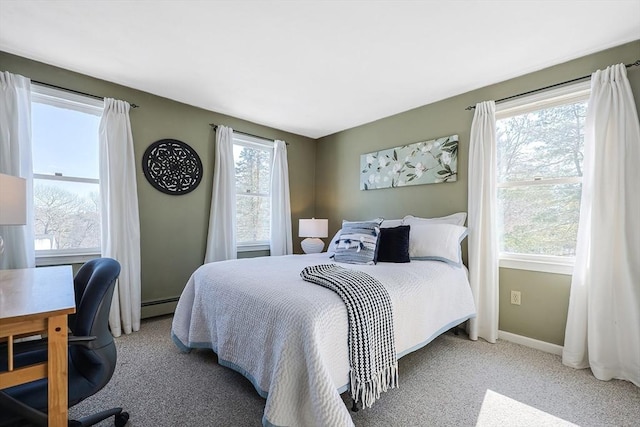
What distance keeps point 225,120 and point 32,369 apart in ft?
10.4

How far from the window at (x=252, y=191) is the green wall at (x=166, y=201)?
0.33 m

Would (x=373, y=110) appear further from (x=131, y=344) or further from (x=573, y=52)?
(x=131, y=344)

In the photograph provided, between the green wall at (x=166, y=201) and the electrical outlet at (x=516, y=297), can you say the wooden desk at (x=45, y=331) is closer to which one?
the green wall at (x=166, y=201)

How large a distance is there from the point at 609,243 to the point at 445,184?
1.37 meters

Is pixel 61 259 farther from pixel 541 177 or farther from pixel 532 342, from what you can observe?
pixel 541 177

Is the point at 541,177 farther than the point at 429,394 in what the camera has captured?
Yes

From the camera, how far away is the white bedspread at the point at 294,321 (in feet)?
4.30

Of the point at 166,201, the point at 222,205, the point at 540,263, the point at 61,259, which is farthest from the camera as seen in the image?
the point at 222,205

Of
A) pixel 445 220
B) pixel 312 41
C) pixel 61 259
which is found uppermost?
pixel 312 41

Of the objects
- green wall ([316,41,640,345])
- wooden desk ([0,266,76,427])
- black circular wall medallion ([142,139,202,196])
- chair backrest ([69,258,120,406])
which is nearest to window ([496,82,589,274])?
green wall ([316,41,640,345])

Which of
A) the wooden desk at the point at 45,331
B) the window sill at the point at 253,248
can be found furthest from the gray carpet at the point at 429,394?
the window sill at the point at 253,248

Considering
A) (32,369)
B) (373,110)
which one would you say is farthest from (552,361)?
(32,369)

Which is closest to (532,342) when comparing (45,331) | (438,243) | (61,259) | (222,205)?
(438,243)

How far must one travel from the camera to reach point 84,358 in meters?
1.24
